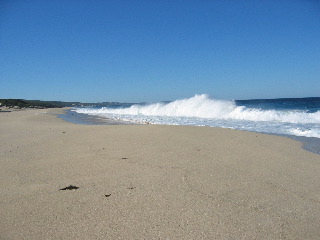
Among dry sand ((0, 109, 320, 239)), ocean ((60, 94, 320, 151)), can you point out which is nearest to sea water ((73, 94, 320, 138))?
ocean ((60, 94, 320, 151))

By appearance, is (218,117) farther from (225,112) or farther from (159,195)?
Answer: (159,195)

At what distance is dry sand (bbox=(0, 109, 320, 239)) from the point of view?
1.99 metres

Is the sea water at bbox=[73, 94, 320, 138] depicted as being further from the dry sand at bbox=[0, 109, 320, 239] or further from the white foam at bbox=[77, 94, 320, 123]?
the dry sand at bbox=[0, 109, 320, 239]

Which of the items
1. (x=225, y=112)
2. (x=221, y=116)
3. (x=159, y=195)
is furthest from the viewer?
(x=225, y=112)

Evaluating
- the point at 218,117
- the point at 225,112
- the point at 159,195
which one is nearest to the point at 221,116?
the point at 218,117

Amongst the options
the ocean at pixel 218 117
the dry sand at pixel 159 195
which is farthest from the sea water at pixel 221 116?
the dry sand at pixel 159 195

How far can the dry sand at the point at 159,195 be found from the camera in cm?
199

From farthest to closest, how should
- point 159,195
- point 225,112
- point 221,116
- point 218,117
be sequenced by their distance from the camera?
point 225,112 → point 221,116 → point 218,117 → point 159,195

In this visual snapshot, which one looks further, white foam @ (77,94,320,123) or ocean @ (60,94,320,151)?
white foam @ (77,94,320,123)

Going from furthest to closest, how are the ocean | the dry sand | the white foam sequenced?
1. the white foam
2. the ocean
3. the dry sand

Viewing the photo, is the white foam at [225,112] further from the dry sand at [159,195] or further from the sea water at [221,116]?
the dry sand at [159,195]

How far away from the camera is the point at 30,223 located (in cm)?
206

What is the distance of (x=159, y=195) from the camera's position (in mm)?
2619

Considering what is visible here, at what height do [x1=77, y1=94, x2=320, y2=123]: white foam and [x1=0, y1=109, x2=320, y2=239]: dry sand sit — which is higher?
[x1=77, y1=94, x2=320, y2=123]: white foam
